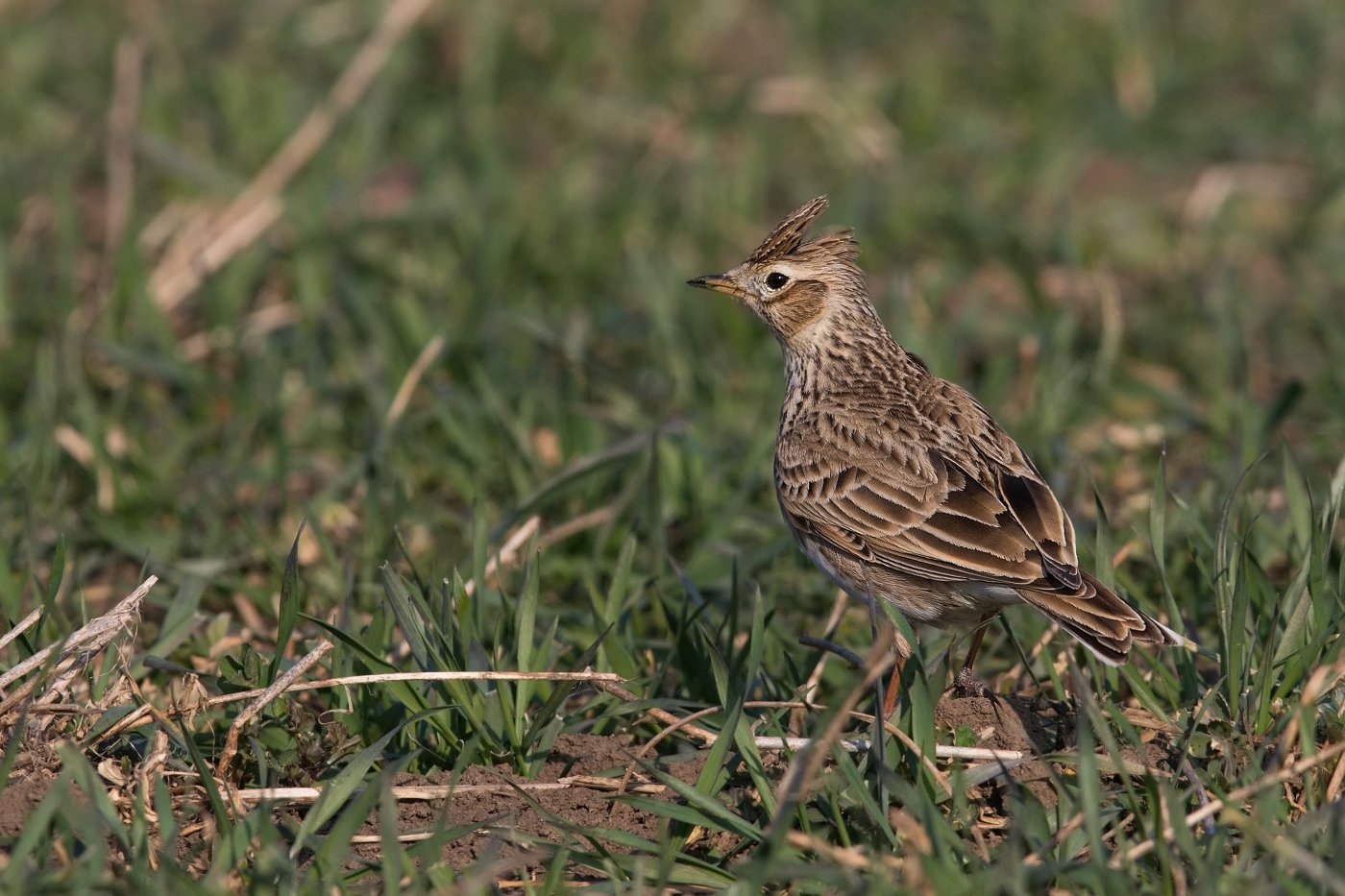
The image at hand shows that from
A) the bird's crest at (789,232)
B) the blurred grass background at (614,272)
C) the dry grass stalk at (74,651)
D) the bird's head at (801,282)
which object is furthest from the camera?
the blurred grass background at (614,272)

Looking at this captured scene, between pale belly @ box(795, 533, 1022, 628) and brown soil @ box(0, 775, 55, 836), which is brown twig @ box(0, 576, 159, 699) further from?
pale belly @ box(795, 533, 1022, 628)

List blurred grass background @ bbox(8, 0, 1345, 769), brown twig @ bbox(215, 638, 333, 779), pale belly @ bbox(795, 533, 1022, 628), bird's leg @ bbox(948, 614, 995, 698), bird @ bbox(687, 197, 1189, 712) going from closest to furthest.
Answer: brown twig @ bbox(215, 638, 333, 779)
bird @ bbox(687, 197, 1189, 712)
bird's leg @ bbox(948, 614, 995, 698)
pale belly @ bbox(795, 533, 1022, 628)
blurred grass background @ bbox(8, 0, 1345, 769)

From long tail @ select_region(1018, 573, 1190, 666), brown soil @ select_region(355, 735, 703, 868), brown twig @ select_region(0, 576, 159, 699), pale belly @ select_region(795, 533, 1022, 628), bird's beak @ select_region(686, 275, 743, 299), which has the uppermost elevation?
bird's beak @ select_region(686, 275, 743, 299)

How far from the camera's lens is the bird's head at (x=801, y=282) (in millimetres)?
5492

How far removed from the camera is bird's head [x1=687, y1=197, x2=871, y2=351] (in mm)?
5492

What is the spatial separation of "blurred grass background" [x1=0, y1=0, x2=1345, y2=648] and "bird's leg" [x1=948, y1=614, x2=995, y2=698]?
2.31ft

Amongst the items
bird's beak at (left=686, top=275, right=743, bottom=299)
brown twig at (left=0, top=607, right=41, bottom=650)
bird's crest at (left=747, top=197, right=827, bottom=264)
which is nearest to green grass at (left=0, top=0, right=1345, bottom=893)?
brown twig at (left=0, top=607, right=41, bottom=650)

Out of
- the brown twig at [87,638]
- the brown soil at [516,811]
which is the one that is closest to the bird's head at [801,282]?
the brown soil at [516,811]

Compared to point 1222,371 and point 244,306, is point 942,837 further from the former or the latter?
point 244,306

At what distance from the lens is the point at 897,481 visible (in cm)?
490

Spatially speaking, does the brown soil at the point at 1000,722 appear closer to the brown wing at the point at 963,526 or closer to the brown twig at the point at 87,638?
the brown wing at the point at 963,526

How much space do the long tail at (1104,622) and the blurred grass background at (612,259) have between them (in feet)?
3.27

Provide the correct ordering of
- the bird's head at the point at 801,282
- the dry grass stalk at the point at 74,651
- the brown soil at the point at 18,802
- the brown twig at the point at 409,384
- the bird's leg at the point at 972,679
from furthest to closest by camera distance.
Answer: the brown twig at the point at 409,384 < the bird's head at the point at 801,282 < the bird's leg at the point at 972,679 < the dry grass stalk at the point at 74,651 < the brown soil at the point at 18,802

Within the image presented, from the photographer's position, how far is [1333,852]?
350 cm
